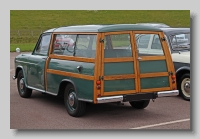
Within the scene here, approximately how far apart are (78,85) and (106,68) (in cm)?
72

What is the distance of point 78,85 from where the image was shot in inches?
275

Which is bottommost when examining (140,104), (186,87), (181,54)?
(140,104)

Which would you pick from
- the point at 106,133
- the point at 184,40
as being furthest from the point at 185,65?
the point at 106,133

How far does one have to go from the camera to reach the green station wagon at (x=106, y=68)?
665 cm

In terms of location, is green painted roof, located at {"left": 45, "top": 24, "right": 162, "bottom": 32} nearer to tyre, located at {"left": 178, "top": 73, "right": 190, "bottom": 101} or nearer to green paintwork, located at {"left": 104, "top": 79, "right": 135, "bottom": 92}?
green paintwork, located at {"left": 104, "top": 79, "right": 135, "bottom": 92}

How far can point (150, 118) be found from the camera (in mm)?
7254

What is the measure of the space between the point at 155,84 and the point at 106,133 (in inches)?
61.1

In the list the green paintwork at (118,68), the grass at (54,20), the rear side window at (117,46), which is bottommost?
the green paintwork at (118,68)

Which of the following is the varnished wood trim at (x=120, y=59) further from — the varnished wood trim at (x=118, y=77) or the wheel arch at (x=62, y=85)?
the wheel arch at (x=62, y=85)

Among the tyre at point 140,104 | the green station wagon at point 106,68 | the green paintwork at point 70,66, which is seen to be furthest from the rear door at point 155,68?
the green paintwork at point 70,66

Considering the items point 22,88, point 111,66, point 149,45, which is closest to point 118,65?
point 111,66

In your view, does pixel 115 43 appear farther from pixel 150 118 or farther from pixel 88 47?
pixel 150 118

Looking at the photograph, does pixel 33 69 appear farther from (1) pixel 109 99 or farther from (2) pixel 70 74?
(1) pixel 109 99

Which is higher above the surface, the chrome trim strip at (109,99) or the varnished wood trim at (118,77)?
the varnished wood trim at (118,77)
